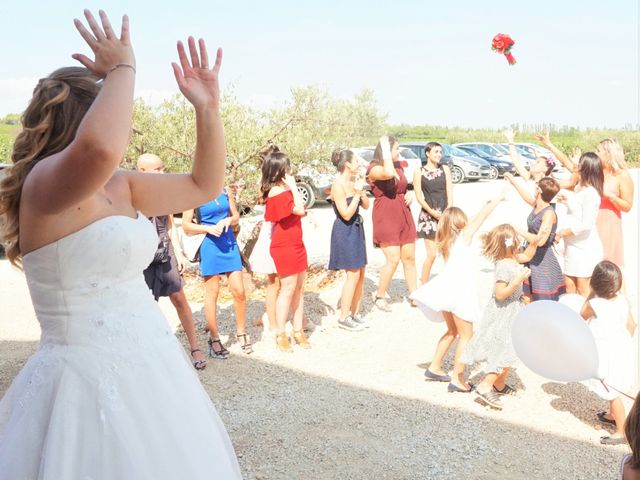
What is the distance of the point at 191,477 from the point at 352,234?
5202 mm

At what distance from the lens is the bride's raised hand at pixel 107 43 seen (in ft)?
5.83

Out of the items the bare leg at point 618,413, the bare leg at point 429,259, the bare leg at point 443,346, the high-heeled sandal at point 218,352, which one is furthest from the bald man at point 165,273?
the bare leg at point 618,413

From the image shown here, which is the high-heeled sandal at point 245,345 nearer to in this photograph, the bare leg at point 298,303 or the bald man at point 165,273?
the bare leg at point 298,303

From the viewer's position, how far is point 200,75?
2.09 meters

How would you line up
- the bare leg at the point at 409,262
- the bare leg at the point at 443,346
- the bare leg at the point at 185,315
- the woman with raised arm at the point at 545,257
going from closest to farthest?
the bare leg at the point at 443,346
the bare leg at the point at 185,315
the woman with raised arm at the point at 545,257
the bare leg at the point at 409,262

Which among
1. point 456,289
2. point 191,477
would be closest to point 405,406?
point 456,289

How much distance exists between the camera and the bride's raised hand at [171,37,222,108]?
6.78 feet

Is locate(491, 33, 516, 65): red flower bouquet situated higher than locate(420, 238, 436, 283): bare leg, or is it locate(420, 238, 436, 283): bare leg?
locate(491, 33, 516, 65): red flower bouquet

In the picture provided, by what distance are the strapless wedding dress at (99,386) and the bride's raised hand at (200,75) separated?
425 mm

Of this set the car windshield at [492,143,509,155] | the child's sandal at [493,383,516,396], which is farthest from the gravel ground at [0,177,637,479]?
the car windshield at [492,143,509,155]

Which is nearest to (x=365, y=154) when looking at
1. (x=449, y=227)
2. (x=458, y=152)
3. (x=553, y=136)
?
(x=458, y=152)

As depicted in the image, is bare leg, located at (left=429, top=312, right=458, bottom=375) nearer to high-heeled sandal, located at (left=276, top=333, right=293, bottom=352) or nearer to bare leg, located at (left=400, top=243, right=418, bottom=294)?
high-heeled sandal, located at (left=276, top=333, right=293, bottom=352)

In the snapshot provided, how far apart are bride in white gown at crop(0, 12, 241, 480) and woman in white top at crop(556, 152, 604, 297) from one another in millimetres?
5035

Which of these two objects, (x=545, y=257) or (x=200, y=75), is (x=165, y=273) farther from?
(x=200, y=75)
